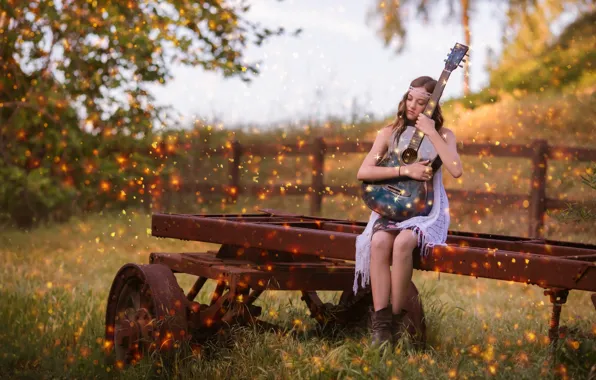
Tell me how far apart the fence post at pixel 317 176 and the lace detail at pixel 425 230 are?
29.5 feet

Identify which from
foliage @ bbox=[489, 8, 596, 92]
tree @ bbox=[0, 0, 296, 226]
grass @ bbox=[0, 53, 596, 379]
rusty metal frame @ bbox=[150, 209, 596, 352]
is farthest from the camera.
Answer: foliage @ bbox=[489, 8, 596, 92]

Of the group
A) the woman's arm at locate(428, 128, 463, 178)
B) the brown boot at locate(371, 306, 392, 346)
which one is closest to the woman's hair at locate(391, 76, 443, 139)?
the woman's arm at locate(428, 128, 463, 178)

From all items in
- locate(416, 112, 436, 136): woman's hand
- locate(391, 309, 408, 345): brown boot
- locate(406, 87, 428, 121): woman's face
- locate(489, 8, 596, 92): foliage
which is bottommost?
locate(391, 309, 408, 345): brown boot

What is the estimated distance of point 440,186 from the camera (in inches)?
192

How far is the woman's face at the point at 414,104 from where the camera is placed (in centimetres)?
484

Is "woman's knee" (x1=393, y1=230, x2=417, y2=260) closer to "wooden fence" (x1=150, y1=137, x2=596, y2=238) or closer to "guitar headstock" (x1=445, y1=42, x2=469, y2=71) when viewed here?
"guitar headstock" (x1=445, y1=42, x2=469, y2=71)

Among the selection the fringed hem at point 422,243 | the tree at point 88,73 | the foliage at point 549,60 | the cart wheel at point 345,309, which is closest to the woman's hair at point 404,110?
the fringed hem at point 422,243

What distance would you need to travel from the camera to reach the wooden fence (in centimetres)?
1238

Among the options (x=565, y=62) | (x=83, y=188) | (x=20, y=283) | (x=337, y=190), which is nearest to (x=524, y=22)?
(x=565, y=62)

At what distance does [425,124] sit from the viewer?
4.67 metres

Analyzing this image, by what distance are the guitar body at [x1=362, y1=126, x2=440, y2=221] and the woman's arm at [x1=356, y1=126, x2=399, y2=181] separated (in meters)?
0.06

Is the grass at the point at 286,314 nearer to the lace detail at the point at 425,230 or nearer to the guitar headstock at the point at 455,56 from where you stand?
the lace detail at the point at 425,230

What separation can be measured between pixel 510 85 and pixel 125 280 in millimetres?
19659

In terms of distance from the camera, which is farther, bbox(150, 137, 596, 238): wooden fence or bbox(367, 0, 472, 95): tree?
bbox(367, 0, 472, 95): tree
